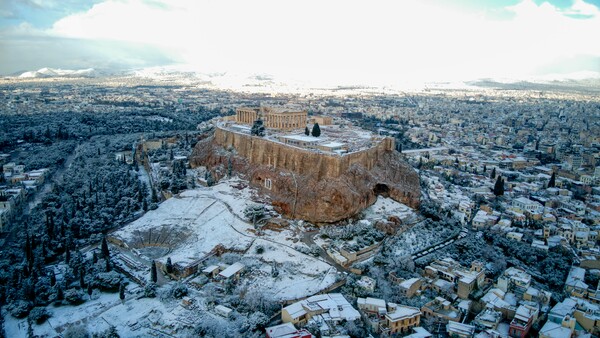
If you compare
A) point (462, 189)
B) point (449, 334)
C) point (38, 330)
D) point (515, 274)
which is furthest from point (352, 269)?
point (462, 189)

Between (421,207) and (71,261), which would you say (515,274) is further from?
(71,261)

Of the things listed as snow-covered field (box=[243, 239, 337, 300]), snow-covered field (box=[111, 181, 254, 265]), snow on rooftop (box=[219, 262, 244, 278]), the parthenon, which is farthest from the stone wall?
→ snow on rooftop (box=[219, 262, 244, 278])

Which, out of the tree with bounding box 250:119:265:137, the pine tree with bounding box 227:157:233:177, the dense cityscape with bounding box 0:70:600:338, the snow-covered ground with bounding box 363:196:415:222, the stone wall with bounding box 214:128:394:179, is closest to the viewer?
the dense cityscape with bounding box 0:70:600:338

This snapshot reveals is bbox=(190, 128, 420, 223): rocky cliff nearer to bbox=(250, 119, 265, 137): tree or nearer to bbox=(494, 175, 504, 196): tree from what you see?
bbox=(250, 119, 265, 137): tree

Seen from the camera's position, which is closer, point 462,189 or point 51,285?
point 51,285

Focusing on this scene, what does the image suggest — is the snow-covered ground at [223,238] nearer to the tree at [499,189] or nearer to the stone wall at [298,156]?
the stone wall at [298,156]

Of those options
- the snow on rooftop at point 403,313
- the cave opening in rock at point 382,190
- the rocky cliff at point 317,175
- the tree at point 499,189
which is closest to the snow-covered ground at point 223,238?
the rocky cliff at point 317,175

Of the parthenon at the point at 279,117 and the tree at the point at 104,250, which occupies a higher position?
the parthenon at the point at 279,117
